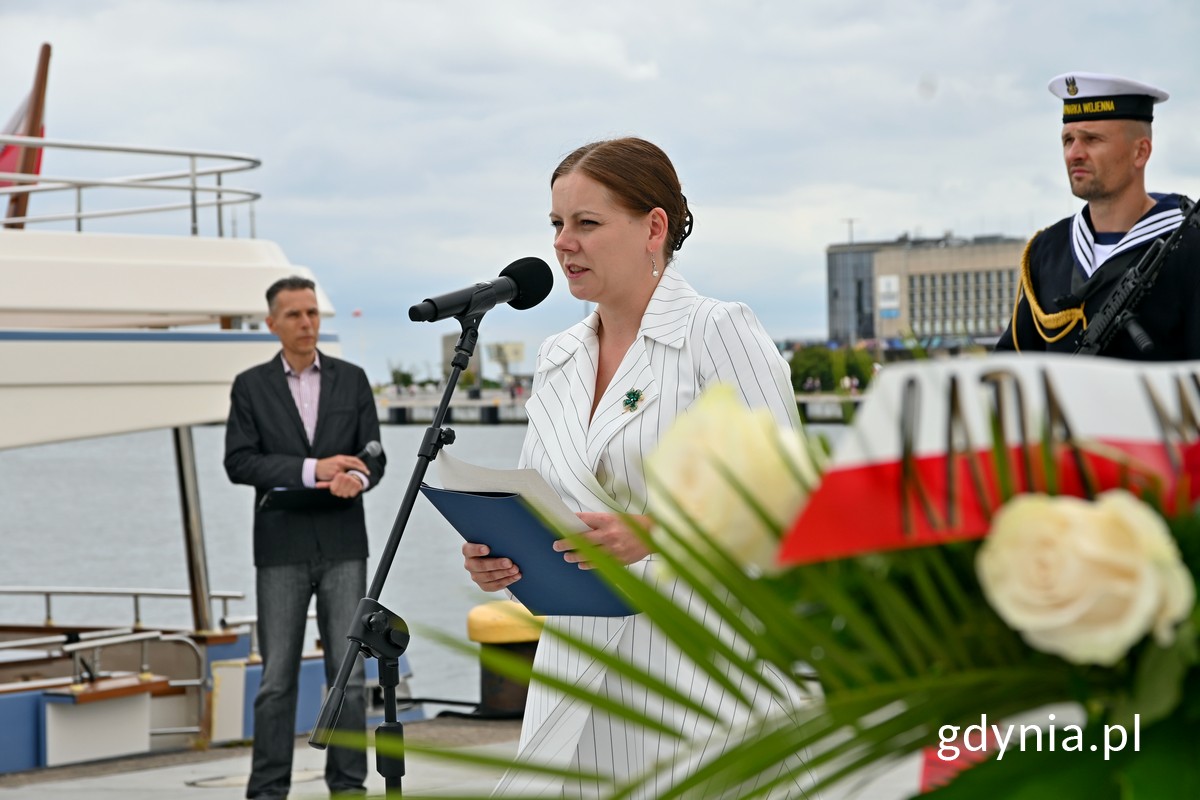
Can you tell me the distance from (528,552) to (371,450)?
417 centimetres

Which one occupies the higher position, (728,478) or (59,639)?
(728,478)

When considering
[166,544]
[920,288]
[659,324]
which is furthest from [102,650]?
[166,544]

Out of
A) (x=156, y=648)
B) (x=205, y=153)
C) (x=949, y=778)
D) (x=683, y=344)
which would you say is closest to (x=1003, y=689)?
(x=949, y=778)

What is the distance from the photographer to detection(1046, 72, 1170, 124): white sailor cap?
3.35m

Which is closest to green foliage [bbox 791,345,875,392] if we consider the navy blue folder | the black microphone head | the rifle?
the navy blue folder

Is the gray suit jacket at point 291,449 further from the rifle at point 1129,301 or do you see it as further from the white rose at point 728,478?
the white rose at point 728,478

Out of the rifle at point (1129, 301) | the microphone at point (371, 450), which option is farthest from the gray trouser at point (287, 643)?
the rifle at point (1129, 301)

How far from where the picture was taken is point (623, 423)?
322 cm

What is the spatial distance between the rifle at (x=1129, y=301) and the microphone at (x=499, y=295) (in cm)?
128

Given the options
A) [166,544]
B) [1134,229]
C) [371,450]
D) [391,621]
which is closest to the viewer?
[1134,229]

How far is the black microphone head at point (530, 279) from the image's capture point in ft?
12.7

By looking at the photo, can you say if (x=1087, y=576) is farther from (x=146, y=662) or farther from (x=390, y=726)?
(x=146, y=662)

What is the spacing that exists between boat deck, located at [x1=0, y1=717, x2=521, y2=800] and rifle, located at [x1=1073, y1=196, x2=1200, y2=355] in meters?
4.20

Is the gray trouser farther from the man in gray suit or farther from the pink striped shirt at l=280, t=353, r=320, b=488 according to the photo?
the pink striped shirt at l=280, t=353, r=320, b=488
